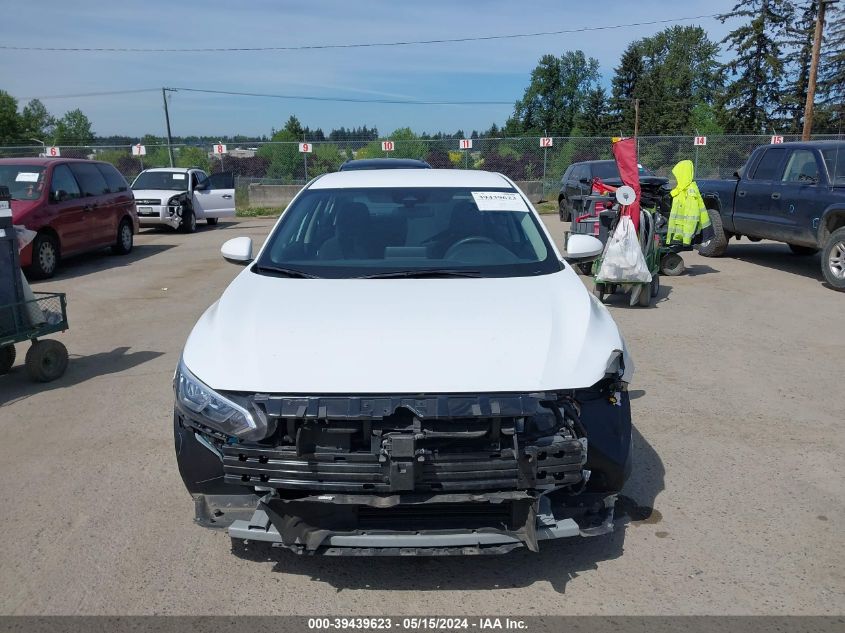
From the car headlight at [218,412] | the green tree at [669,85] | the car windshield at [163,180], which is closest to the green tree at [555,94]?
the green tree at [669,85]

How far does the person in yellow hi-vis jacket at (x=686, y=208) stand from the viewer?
10367 millimetres

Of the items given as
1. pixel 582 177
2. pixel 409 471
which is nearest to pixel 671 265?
pixel 582 177

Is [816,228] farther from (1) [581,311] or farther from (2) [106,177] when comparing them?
(2) [106,177]

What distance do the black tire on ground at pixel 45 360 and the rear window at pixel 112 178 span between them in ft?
27.7

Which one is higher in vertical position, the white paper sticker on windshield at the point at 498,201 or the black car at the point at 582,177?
the white paper sticker on windshield at the point at 498,201

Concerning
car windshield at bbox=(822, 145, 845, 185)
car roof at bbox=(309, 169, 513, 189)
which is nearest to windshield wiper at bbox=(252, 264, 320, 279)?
car roof at bbox=(309, 169, 513, 189)

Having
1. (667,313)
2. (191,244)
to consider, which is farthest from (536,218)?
(191,244)

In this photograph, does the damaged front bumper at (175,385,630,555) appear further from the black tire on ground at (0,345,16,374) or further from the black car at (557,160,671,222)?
the black car at (557,160,671,222)

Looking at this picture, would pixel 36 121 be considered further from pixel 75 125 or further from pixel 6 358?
pixel 6 358

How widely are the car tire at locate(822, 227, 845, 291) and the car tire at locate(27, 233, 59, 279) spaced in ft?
38.3

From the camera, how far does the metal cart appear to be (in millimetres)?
6199

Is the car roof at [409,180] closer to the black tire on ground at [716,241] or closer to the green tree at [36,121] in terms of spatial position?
the black tire on ground at [716,241]

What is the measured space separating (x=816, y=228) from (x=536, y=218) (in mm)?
7684

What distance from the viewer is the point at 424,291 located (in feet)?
12.3
